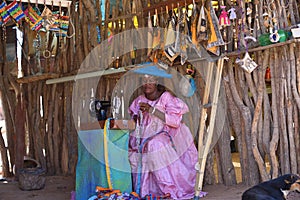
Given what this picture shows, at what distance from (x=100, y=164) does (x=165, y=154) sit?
0.72 metres

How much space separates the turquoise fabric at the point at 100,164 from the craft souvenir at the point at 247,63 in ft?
4.55

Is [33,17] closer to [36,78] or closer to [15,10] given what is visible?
[15,10]

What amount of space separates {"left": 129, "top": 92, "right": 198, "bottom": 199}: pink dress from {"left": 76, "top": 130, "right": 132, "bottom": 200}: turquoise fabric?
24 centimetres

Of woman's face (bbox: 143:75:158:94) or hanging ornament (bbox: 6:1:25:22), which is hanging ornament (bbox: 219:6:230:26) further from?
hanging ornament (bbox: 6:1:25:22)

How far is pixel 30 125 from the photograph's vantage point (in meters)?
6.69

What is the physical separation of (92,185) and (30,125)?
2586 millimetres

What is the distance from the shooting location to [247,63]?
15.2 feet

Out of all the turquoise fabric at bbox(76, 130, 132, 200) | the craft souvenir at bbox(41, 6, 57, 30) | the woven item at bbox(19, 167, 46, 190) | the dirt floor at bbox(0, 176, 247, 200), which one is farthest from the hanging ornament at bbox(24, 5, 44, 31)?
the dirt floor at bbox(0, 176, 247, 200)

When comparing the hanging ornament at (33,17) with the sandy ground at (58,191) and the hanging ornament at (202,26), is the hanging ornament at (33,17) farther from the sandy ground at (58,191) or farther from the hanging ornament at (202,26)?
the sandy ground at (58,191)

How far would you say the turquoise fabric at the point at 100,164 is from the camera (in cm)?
443

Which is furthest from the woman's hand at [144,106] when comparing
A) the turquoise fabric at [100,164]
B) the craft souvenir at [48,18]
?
the craft souvenir at [48,18]

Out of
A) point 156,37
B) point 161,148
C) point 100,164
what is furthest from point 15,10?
point 161,148

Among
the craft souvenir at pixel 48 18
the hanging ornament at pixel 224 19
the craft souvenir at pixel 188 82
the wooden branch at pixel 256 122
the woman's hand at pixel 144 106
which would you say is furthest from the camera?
the craft souvenir at pixel 188 82

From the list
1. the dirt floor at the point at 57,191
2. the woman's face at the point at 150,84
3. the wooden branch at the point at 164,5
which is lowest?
the dirt floor at the point at 57,191
